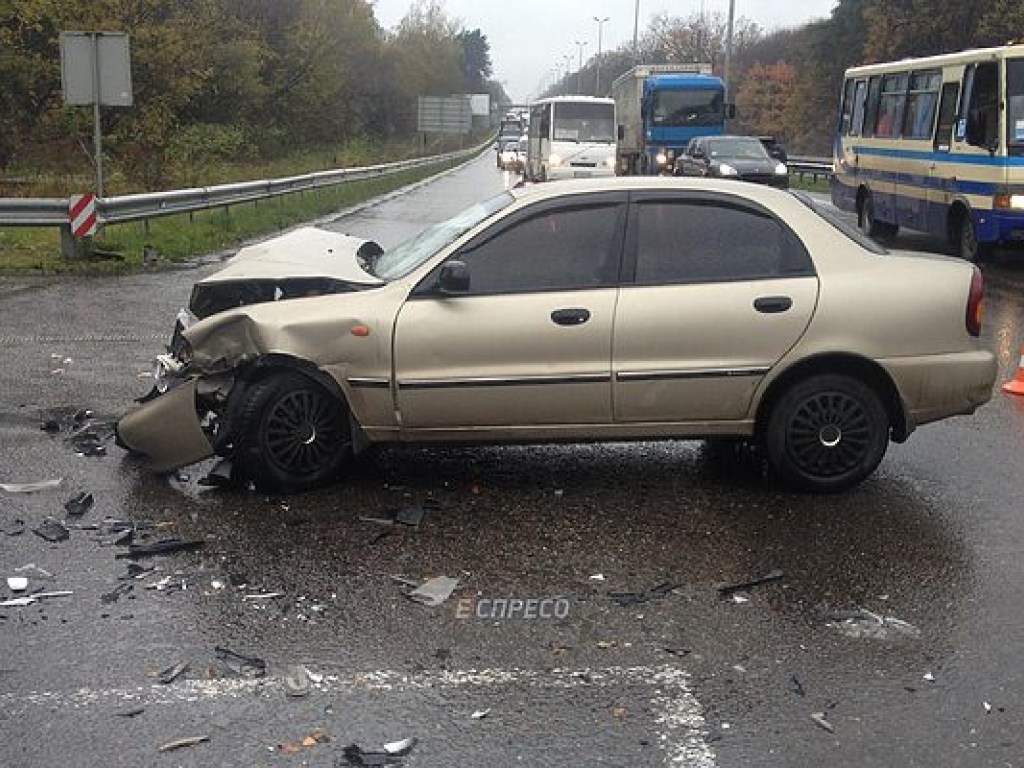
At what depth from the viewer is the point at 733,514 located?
577 cm

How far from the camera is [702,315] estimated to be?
19.3 feet

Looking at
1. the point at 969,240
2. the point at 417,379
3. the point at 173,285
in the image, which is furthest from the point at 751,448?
the point at 969,240

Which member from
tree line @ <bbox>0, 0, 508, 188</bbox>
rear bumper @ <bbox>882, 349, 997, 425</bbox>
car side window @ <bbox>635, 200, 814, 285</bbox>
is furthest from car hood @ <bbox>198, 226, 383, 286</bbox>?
tree line @ <bbox>0, 0, 508, 188</bbox>

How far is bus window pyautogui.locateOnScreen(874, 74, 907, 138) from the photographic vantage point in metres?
18.4

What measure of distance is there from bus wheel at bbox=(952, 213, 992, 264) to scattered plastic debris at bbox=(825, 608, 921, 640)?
12.3m

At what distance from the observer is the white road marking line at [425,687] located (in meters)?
3.79

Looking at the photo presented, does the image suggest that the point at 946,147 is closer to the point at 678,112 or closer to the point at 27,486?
the point at 27,486

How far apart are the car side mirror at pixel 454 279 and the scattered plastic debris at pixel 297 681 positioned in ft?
7.61

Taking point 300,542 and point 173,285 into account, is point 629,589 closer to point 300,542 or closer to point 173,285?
point 300,542

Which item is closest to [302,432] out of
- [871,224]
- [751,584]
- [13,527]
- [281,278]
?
[281,278]

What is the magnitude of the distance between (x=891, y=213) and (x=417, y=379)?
15.1 meters

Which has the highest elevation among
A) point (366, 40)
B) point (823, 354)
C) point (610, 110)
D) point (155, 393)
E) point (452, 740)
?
point (366, 40)

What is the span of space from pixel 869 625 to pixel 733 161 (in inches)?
961

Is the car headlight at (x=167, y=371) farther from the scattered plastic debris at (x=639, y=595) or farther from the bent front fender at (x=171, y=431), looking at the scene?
the scattered plastic debris at (x=639, y=595)
